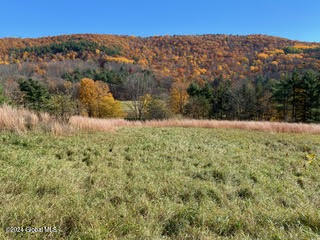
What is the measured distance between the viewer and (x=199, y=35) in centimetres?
11175

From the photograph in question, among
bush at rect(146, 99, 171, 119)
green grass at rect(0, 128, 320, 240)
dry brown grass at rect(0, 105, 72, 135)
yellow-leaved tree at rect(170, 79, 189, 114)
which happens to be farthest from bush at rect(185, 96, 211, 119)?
dry brown grass at rect(0, 105, 72, 135)

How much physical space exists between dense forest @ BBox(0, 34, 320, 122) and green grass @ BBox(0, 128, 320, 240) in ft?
13.5

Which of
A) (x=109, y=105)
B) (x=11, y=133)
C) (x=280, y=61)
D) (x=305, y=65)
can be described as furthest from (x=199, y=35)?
(x=11, y=133)

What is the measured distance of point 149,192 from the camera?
2834mm

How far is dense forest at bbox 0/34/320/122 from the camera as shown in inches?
1030

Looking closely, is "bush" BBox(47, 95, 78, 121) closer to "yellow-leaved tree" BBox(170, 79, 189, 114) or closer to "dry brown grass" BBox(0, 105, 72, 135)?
"dry brown grass" BBox(0, 105, 72, 135)

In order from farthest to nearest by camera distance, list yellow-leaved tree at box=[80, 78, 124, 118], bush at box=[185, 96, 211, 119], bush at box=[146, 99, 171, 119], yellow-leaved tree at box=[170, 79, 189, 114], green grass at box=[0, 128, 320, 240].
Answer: yellow-leaved tree at box=[170, 79, 189, 114]
yellow-leaved tree at box=[80, 78, 124, 118]
bush at box=[185, 96, 211, 119]
bush at box=[146, 99, 171, 119]
green grass at box=[0, 128, 320, 240]

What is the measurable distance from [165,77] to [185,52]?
36.8 meters

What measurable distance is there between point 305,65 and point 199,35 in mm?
74398

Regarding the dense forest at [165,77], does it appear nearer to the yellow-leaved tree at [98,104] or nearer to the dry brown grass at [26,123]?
the yellow-leaved tree at [98,104]

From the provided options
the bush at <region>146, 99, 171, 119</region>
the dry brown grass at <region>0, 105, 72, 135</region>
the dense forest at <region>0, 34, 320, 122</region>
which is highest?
the dense forest at <region>0, 34, 320, 122</region>

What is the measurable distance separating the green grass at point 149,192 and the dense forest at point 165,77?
4.10 meters

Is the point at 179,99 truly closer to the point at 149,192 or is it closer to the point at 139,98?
the point at 139,98

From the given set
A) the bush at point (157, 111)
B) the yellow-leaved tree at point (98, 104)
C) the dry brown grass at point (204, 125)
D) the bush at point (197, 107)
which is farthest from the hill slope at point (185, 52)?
the dry brown grass at point (204, 125)
